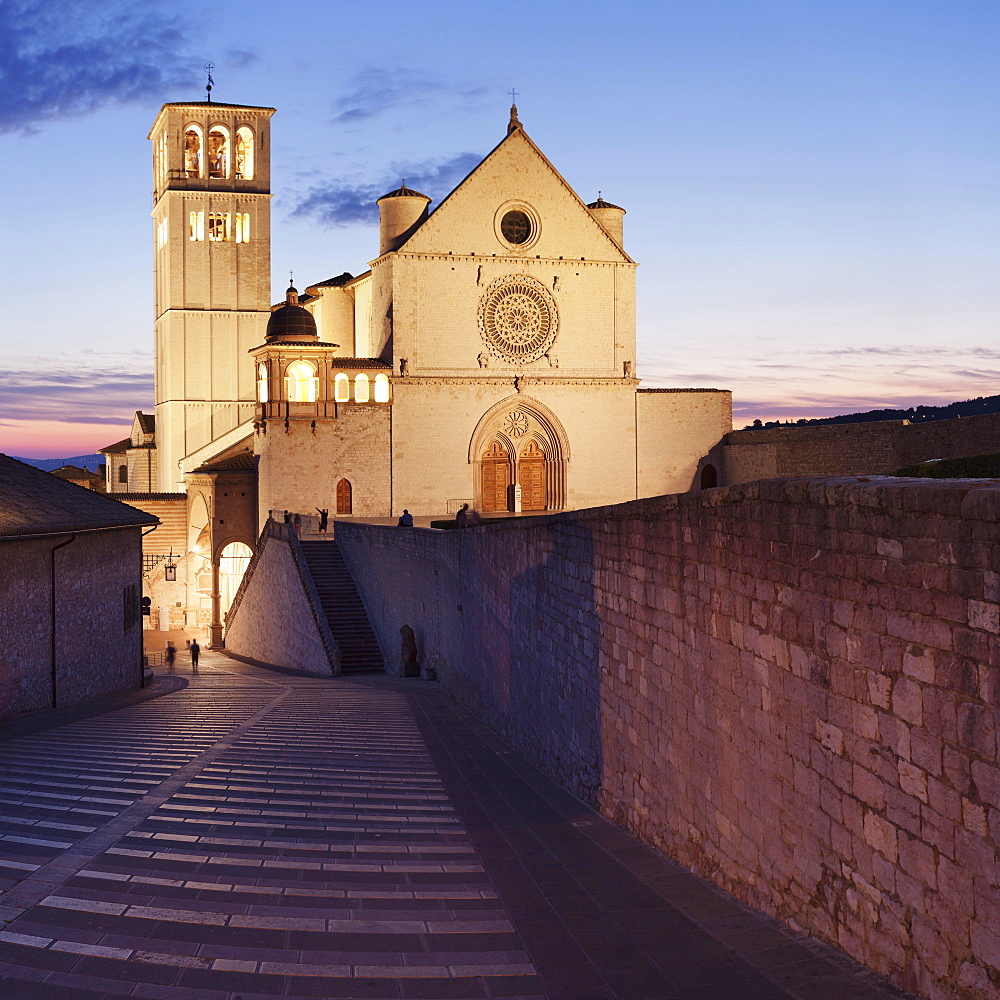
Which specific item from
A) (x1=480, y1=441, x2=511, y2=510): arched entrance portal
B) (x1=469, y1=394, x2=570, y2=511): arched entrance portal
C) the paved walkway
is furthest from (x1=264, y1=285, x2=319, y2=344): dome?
the paved walkway

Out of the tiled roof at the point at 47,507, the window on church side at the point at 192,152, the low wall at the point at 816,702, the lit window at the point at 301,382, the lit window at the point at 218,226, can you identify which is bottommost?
the low wall at the point at 816,702

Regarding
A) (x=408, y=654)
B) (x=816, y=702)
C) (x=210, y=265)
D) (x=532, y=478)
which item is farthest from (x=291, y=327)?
(x=816, y=702)

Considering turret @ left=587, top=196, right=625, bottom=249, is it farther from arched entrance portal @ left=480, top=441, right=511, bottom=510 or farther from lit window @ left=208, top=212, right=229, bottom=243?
lit window @ left=208, top=212, right=229, bottom=243

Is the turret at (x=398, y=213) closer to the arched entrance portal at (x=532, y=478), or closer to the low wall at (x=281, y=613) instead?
the arched entrance portal at (x=532, y=478)

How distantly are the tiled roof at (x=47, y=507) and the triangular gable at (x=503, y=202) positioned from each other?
2119 centimetres

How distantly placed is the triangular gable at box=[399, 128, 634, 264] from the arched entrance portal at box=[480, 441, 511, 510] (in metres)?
7.41

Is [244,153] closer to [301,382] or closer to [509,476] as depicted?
[301,382]

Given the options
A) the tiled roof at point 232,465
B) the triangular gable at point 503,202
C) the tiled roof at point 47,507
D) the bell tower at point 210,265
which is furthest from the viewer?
the bell tower at point 210,265

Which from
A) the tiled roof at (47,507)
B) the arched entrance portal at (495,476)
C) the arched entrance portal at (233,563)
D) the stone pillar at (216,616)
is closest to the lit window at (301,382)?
the arched entrance portal at (233,563)

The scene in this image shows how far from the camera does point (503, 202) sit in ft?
131

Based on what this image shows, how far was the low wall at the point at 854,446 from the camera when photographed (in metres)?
25.8

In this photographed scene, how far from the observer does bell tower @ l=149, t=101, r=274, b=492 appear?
5038 cm

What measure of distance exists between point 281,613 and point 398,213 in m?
17.6

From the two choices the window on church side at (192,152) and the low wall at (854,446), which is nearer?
the low wall at (854,446)
